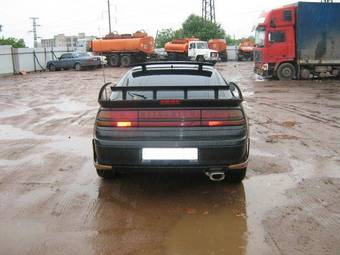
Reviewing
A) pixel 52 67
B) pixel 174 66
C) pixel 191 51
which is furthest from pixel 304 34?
pixel 52 67

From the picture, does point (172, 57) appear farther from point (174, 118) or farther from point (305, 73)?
point (174, 118)

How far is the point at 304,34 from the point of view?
20.9 meters

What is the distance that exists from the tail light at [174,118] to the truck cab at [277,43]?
17193mm

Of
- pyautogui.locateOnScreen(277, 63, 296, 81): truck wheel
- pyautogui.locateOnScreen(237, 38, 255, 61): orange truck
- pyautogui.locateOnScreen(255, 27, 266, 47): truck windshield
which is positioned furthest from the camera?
pyautogui.locateOnScreen(237, 38, 255, 61): orange truck

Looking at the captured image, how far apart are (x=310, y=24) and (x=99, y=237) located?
62.5 ft

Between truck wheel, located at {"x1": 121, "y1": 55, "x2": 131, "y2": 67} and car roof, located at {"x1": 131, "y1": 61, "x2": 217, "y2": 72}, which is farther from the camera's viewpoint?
truck wheel, located at {"x1": 121, "y1": 55, "x2": 131, "y2": 67}

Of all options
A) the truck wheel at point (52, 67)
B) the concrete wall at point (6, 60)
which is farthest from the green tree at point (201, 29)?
the concrete wall at point (6, 60)

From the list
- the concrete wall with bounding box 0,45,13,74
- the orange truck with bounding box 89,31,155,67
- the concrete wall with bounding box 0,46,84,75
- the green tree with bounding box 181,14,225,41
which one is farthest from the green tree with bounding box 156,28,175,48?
the concrete wall with bounding box 0,45,13,74

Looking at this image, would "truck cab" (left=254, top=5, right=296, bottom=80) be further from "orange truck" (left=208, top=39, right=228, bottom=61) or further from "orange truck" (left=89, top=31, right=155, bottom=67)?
"orange truck" (left=208, top=39, right=228, bottom=61)

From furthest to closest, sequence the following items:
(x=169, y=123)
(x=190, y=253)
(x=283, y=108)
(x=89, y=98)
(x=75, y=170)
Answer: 1. (x=89, y=98)
2. (x=283, y=108)
3. (x=75, y=170)
4. (x=169, y=123)
5. (x=190, y=253)

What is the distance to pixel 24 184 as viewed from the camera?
5.57 meters

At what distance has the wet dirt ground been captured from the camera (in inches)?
151

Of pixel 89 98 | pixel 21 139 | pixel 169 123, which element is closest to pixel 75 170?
pixel 169 123

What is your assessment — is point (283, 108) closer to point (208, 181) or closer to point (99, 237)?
point (208, 181)
